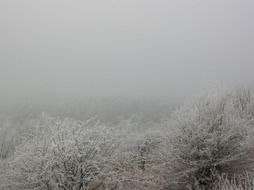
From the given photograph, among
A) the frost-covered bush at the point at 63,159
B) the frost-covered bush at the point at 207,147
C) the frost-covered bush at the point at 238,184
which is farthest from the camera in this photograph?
the frost-covered bush at the point at 207,147

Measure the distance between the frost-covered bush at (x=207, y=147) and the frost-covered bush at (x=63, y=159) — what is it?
10.4ft

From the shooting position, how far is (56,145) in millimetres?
11406

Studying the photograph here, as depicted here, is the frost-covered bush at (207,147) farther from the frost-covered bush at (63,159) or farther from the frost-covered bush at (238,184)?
the frost-covered bush at (63,159)

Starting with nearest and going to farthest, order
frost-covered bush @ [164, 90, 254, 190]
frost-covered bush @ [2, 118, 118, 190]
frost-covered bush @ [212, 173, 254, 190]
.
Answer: frost-covered bush @ [212, 173, 254, 190] → frost-covered bush @ [2, 118, 118, 190] → frost-covered bush @ [164, 90, 254, 190]

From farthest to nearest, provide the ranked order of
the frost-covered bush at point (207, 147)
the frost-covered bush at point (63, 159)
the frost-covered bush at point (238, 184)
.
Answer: the frost-covered bush at point (207, 147) → the frost-covered bush at point (63, 159) → the frost-covered bush at point (238, 184)

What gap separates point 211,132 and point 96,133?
4.46 m

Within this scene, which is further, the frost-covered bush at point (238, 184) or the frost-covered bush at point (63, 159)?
the frost-covered bush at point (63, 159)

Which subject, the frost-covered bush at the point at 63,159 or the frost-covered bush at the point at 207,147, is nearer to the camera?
the frost-covered bush at the point at 63,159

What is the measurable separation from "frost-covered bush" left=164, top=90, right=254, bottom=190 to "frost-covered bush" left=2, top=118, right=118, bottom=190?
125 inches

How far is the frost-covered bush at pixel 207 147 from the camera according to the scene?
45.1 feet

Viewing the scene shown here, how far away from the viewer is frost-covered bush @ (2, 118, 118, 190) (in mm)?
11344

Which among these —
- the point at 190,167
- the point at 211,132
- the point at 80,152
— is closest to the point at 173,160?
the point at 190,167

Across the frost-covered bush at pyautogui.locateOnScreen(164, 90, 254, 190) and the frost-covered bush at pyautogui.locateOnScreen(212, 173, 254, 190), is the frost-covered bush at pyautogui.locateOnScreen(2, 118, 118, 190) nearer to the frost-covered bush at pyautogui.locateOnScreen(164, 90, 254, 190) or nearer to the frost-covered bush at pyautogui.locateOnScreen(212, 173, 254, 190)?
the frost-covered bush at pyautogui.locateOnScreen(164, 90, 254, 190)

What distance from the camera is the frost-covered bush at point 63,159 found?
37.2ft
